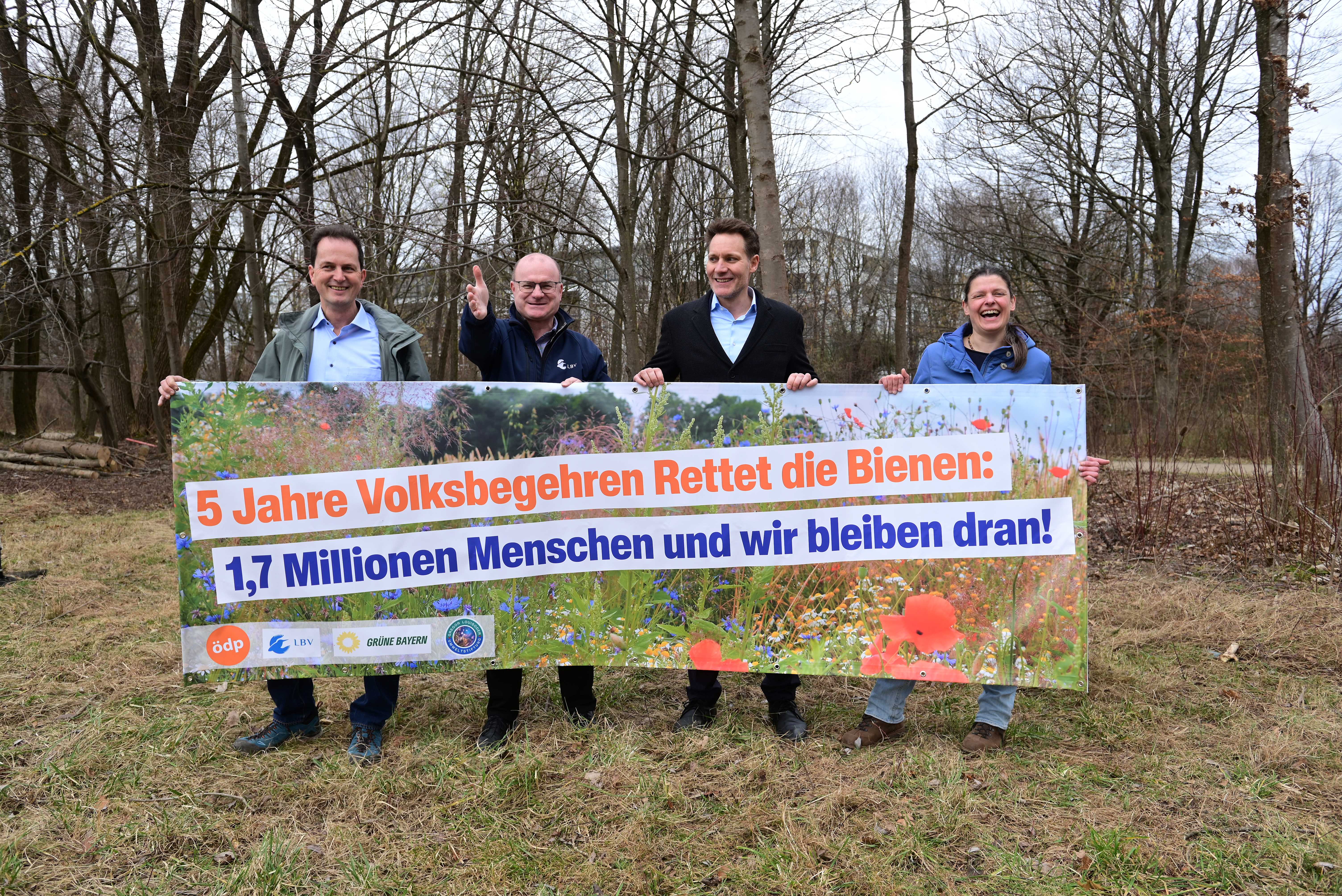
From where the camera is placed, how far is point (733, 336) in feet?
12.1

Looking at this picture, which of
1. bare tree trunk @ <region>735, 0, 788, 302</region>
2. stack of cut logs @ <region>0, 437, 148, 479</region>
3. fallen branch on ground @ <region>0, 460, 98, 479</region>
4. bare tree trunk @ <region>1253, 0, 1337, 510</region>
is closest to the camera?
bare tree trunk @ <region>735, 0, 788, 302</region>

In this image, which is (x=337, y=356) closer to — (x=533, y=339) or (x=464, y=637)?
(x=533, y=339)

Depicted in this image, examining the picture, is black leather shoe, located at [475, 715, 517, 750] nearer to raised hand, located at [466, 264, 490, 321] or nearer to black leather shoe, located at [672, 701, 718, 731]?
black leather shoe, located at [672, 701, 718, 731]

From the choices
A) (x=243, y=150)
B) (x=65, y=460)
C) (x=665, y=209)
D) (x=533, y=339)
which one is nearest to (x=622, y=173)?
(x=665, y=209)

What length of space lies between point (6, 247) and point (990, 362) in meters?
13.3

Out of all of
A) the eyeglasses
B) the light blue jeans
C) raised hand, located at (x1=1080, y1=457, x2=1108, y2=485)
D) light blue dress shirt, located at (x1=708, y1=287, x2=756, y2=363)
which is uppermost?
the eyeglasses

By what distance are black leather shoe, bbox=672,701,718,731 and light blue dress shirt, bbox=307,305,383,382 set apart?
1.93 m

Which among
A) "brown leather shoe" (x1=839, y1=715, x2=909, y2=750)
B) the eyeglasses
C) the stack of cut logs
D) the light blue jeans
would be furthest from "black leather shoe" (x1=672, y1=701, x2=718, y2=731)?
the stack of cut logs

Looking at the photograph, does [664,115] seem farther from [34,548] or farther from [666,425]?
[666,425]

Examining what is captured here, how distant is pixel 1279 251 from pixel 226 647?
804 cm

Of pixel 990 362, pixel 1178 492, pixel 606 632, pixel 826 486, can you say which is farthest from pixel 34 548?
pixel 1178 492

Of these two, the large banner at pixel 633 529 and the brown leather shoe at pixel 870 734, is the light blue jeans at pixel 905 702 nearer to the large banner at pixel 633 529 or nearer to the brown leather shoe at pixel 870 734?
the brown leather shoe at pixel 870 734

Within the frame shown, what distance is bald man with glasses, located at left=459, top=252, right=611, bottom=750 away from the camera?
360 centimetres

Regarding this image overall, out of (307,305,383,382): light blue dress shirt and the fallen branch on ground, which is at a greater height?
(307,305,383,382): light blue dress shirt
